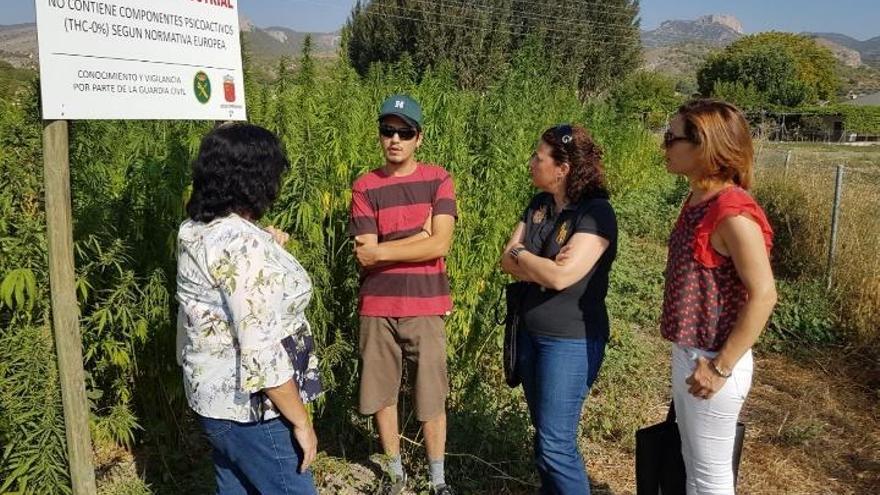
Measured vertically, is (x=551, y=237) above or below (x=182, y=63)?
Answer: below

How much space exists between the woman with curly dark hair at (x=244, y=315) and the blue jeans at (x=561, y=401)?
98cm

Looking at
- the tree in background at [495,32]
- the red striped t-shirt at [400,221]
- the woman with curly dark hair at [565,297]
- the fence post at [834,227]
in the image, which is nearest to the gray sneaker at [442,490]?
the woman with curly dark hair at [565,297]

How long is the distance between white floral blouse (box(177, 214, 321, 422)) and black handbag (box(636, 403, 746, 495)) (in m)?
1.43

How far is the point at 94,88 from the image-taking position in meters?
2.04

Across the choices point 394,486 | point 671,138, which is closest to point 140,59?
point 671,138

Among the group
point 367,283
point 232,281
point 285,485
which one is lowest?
point 285,485

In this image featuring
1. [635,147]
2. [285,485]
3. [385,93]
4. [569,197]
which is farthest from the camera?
[635,147]

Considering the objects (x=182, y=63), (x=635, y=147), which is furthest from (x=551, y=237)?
(x=635, y=147)

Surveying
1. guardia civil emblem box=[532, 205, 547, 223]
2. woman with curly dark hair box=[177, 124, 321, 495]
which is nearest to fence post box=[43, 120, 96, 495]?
woman with curly dark hair box=[177, 124, 321, 495]

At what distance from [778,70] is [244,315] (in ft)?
257

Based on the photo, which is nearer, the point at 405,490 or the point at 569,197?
the point at 569,197

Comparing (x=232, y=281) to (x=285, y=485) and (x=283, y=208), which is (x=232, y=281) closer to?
(x=285, y=485)

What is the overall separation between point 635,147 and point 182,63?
11.0 meters

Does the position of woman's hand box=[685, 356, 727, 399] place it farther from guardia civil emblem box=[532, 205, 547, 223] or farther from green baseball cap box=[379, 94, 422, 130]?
green baseball cap box=[379, 94, 422, 130]
